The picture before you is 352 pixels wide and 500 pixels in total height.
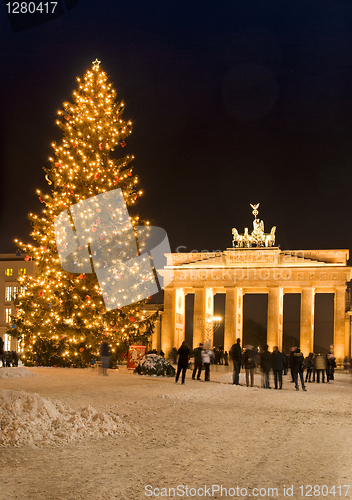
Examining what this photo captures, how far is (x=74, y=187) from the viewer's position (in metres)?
24.3

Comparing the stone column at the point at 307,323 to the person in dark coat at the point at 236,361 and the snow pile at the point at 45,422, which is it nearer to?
the person in dark coat at the point at 236,361

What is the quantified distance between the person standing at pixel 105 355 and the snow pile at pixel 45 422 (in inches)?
490

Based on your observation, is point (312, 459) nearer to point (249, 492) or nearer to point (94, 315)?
point (249, 492)

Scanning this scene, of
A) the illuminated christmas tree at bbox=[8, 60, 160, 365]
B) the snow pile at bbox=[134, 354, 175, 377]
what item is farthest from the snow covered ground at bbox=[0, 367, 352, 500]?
the illuminated christmas tree at bbox=[8, 60, 160, 365]

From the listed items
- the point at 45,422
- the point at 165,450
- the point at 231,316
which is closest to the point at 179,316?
the point at 231,316

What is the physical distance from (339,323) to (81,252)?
39855 mm

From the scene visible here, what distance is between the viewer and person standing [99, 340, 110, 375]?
22472 mm

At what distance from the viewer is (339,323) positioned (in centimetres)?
5781

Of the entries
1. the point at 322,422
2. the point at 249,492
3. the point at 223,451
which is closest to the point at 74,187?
the point at 322,422

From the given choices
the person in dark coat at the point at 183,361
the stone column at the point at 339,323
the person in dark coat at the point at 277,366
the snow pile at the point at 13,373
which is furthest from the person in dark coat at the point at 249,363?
the stone column at the point at 339,323

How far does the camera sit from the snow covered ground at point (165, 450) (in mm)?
6473

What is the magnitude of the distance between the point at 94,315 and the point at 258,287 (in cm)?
3965

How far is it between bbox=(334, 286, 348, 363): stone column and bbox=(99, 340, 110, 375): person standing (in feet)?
125

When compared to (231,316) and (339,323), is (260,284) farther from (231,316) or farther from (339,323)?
(339,323)
